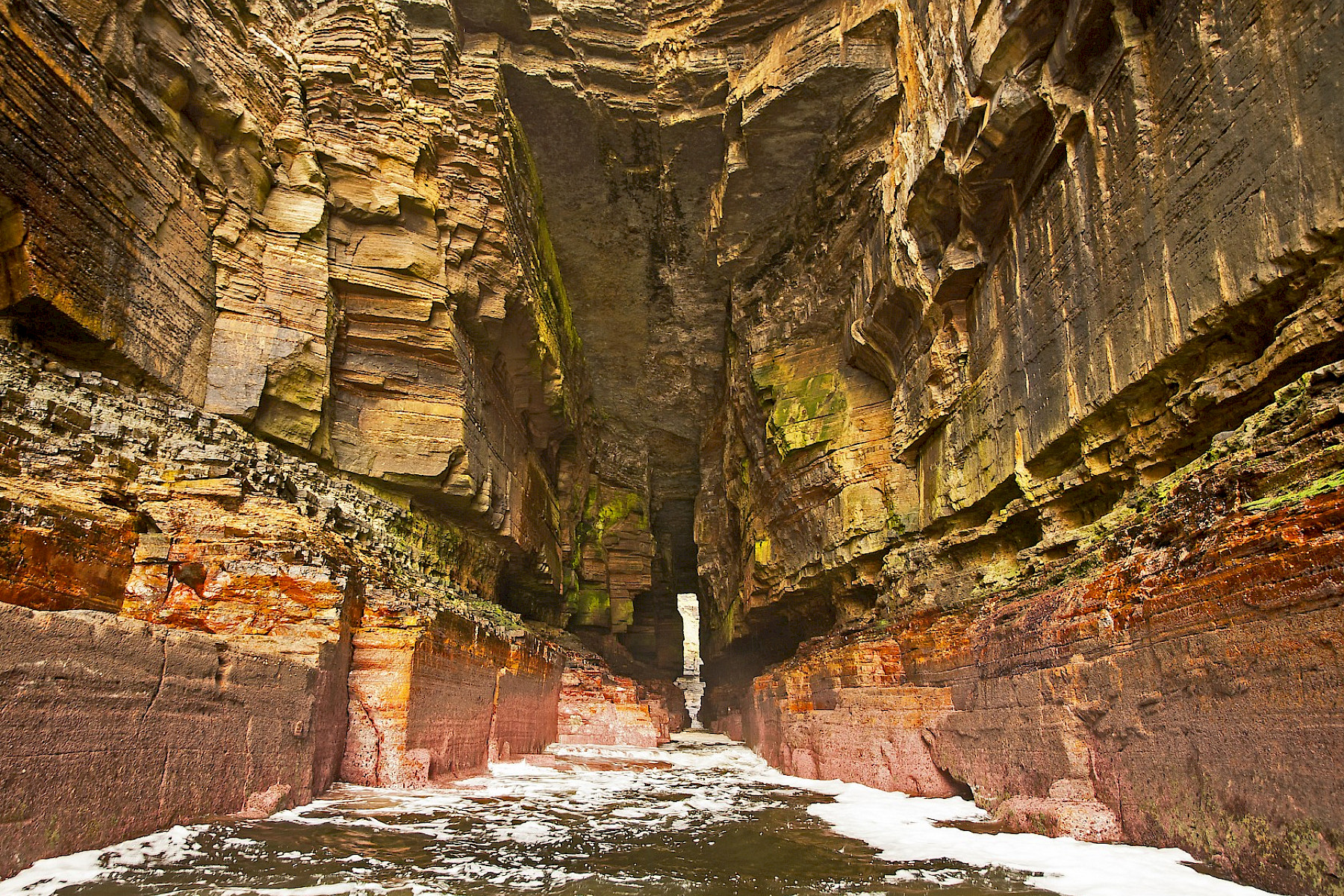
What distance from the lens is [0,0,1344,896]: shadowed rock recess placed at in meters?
4.59

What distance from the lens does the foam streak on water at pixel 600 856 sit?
4078 millimetres

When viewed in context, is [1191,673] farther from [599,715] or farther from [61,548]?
[599,715]

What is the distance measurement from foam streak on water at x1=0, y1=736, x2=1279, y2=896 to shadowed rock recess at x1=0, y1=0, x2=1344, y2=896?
312 millimetres

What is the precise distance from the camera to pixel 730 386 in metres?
25.3

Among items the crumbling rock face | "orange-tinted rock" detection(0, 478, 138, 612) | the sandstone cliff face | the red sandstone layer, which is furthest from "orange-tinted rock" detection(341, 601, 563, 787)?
the red sandstone layer

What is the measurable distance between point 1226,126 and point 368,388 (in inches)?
568

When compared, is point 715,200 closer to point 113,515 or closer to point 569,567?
point 569,567

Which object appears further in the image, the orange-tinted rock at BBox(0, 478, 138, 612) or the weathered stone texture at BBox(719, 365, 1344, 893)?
the orange-tinted rock at BBox(0, 478, 138, 612)

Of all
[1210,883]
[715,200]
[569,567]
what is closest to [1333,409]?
[1210,883]

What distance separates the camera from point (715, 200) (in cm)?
2136

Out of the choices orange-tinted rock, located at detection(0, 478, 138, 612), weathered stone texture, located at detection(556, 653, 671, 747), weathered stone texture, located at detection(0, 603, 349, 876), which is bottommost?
weathered stone texture, located at detection(556, 653, 671, 747)

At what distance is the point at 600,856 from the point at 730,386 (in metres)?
20.6

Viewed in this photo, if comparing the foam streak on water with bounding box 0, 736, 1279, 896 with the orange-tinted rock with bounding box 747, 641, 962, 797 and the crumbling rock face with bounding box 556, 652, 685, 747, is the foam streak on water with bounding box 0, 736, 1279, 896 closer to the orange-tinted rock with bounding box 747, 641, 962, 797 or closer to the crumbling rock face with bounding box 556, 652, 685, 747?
the orange-tinted rock with bounding box 747, 641, 962, 797

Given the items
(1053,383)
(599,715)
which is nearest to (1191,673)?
(1053,383)
